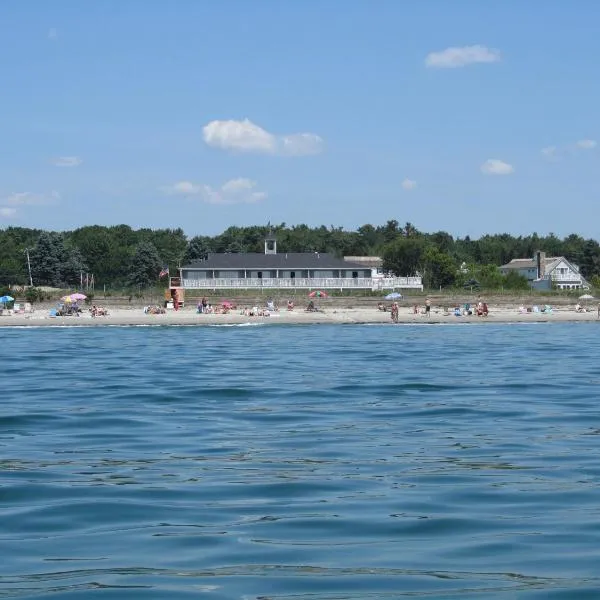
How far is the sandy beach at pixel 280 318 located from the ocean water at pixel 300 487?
32258 millimetres

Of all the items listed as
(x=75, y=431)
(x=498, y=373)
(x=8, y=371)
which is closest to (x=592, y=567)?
(x=75, y=431)

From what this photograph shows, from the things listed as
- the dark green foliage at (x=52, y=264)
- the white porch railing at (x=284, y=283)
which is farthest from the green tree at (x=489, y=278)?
the dark green foliage at (x=52, y=264)

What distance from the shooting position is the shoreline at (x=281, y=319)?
5500 centimetres

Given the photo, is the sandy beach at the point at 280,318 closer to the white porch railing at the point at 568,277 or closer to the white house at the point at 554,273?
the white house at the point at 554,273

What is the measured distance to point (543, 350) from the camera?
111ft

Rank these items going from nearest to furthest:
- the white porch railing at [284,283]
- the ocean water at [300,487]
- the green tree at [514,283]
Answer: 1. the ocean water at [300,487]
2. the white porch railing at [284,283]
3. the green tree at [514,283]

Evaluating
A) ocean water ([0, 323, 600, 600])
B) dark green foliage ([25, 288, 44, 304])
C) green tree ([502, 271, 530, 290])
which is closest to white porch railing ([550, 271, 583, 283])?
green tree ([502, 271, 530, 290])

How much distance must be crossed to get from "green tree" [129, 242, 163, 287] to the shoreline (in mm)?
27468

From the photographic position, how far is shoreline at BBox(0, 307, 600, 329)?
5500cm

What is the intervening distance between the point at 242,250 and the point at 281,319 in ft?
164

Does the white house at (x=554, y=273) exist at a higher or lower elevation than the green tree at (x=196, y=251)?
lower

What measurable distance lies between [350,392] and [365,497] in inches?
408

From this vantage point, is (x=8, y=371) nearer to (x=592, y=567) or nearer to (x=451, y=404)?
(x=451, y=404)

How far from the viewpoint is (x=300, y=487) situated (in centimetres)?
1005
